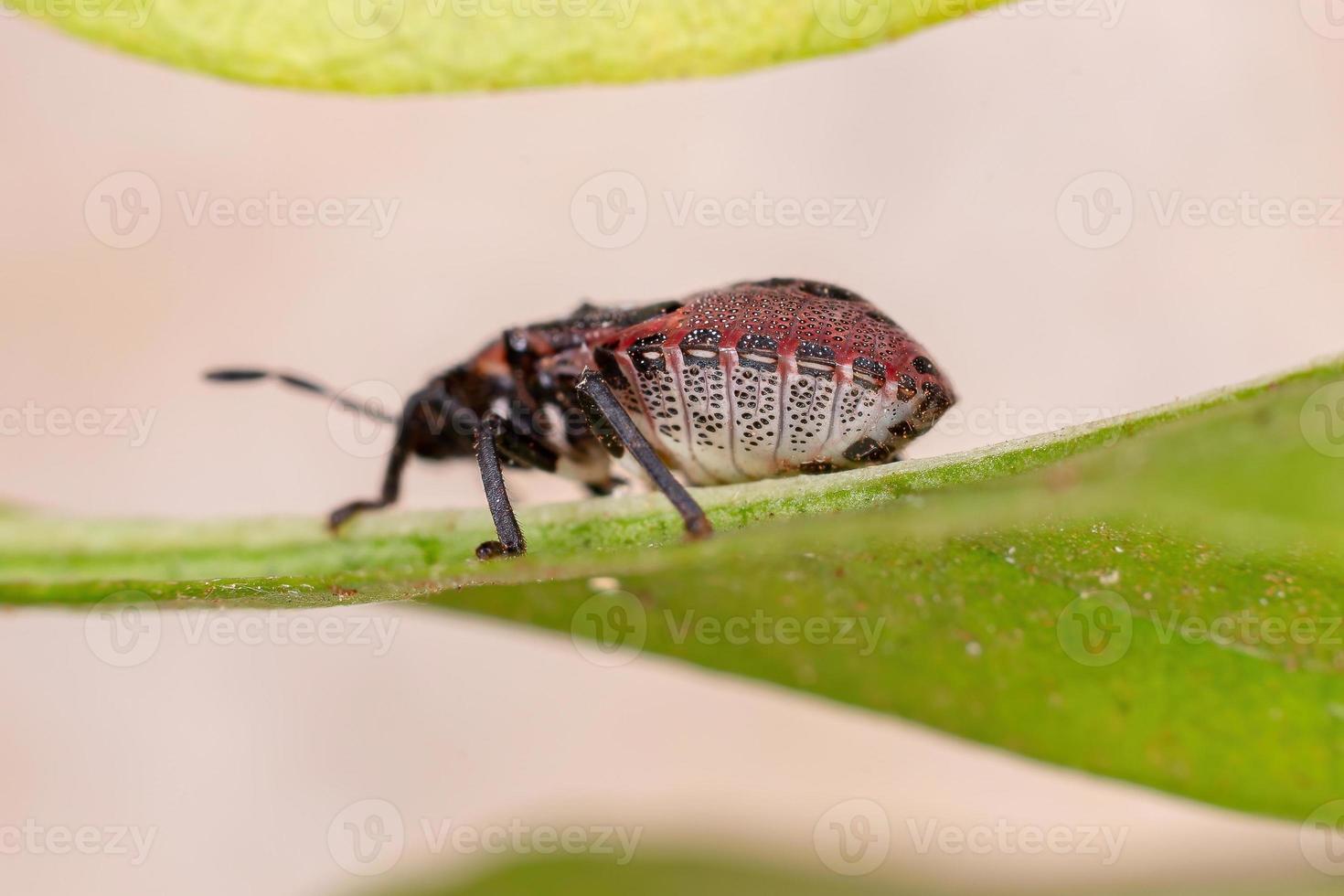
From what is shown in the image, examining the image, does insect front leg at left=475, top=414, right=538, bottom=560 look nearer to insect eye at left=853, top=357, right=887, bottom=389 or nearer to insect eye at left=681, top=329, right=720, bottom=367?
insect eye at left=681, top=329, right=720, bottom=367

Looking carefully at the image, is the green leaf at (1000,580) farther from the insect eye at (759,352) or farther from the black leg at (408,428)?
the black leg at (408,428)

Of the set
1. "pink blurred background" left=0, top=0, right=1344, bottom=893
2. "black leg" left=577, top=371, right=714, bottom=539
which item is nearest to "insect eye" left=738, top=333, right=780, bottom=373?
"black leg" left=577, top=371, right=714, bottom=539

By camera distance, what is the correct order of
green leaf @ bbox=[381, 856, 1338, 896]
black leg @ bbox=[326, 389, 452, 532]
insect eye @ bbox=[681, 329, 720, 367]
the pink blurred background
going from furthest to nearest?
the pink blurred background → black leg @ bbox=[326, 389, 452, 532] → green leaf @ bbox=[381, 856, 1338, 896] → insect eye @ bbox=[681, 329, 720, 367]

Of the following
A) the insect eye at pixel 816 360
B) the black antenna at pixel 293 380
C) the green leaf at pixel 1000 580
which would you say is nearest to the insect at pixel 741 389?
the insect eye at pixel 816 360

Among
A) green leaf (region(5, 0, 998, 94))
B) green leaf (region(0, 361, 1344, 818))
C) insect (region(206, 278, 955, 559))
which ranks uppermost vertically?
green leaf (region(5, 0, 998, 94))

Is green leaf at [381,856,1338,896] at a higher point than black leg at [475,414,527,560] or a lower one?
lower

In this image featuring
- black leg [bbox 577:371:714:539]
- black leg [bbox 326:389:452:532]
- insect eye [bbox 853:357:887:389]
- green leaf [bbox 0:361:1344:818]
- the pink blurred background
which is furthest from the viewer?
the pink blurred background

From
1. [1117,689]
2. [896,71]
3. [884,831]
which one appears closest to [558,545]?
[1117,689]

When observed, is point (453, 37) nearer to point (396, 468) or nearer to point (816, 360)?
point (816, 360)
